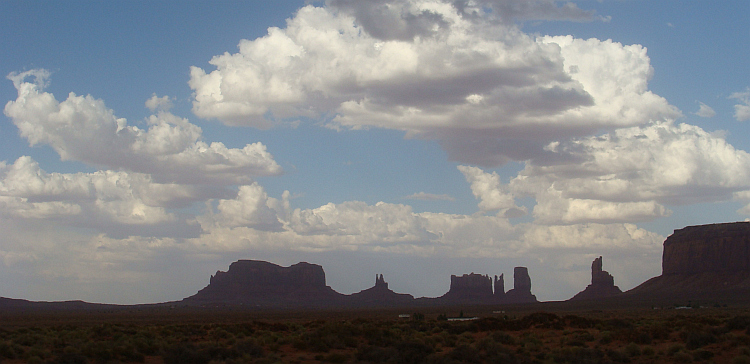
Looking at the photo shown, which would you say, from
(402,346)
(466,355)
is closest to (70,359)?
(402,346)

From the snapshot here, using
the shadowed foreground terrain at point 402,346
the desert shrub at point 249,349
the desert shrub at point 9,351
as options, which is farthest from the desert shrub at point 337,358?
the desert shrub at point 9,351

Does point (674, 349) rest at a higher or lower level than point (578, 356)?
higher

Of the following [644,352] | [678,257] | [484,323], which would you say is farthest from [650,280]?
[644,352]

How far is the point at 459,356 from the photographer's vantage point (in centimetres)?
3078

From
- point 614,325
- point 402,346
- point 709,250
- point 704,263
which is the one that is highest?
point 709,250

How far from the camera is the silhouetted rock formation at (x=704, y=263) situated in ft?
502

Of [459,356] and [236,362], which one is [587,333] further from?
[236,362]

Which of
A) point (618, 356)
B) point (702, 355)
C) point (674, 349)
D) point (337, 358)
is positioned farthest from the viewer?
point (674, 349)

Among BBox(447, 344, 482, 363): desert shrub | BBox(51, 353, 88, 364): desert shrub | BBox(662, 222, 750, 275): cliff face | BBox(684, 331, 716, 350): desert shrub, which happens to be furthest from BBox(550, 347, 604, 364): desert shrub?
BBox(662, 222, 750, 275): cliff face

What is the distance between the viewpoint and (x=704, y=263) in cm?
16662

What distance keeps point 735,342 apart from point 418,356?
50.2 ft

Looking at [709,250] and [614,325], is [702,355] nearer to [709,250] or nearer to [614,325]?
[614,325]

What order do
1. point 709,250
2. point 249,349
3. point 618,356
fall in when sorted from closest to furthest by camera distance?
1. point 618,356
2. point 249,349
3. point 709,250

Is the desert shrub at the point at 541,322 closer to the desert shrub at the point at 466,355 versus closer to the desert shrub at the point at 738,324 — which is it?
the desert shrub at the point at 738,324
